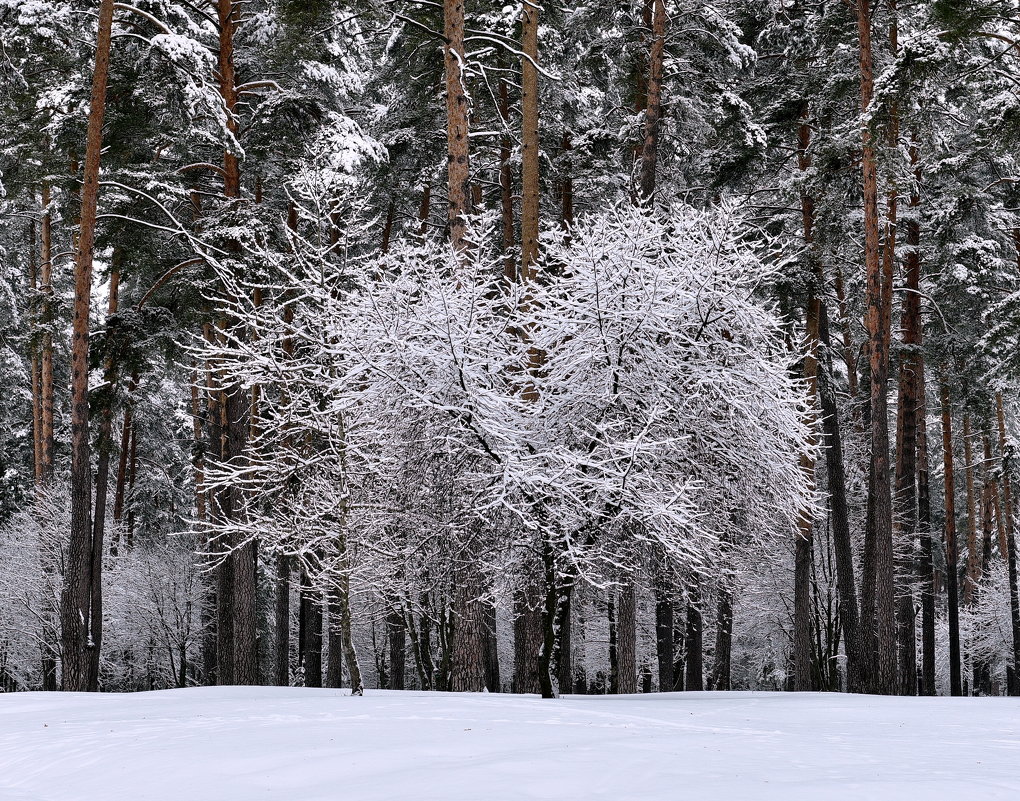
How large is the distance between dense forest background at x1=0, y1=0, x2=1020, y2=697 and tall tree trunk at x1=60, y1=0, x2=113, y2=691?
59mm

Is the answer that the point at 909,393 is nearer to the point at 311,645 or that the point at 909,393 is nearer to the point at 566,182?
the point at 566,182

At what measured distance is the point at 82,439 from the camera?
12.6 meters

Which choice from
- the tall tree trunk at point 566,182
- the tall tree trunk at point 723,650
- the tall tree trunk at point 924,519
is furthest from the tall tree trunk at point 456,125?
the tall tree trunk at point 723,650

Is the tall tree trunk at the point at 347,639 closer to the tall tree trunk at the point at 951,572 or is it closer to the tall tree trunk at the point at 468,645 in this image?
the tall tree trunk at the point at 468,645

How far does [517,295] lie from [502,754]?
235 inches

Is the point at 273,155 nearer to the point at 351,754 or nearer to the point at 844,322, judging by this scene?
the point at 844,322

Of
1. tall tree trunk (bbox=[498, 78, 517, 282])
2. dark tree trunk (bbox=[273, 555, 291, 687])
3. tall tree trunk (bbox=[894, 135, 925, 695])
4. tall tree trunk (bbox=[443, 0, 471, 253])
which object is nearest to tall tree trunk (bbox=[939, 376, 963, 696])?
tall tree trunk (bbox=[894, 135, 925, 695])

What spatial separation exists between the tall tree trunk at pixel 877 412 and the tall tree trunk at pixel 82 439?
10476 mm

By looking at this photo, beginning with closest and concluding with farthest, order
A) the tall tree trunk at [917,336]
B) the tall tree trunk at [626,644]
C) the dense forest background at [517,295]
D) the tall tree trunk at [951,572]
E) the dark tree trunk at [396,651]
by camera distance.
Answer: the dense forest background at [517,295] → the tall tree trunk at [626,644] → the tall tree trunk at [917,336] → the dark tree trunk at [396,651] → the tall tree trunk at [951,572]

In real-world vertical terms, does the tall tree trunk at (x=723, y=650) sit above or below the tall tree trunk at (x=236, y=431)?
below

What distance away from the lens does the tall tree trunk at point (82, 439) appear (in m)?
12.3

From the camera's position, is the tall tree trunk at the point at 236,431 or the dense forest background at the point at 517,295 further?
the tall tree trunk at the point at 236,431

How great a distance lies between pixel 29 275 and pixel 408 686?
20513mm

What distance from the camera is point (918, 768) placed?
15.2 feet
